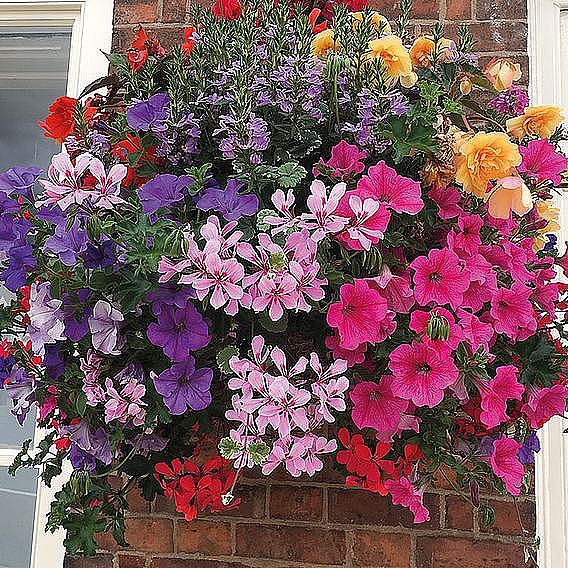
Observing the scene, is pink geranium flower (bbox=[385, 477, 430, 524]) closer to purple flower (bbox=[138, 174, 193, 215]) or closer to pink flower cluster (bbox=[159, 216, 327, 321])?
pink flower cluster (bbox=[159, 216, 327, 321])

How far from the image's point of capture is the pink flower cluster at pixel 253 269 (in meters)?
0.93

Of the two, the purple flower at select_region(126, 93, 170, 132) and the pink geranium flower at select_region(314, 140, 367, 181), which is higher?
the purple flower at select_region(126, 93, 170, 132)

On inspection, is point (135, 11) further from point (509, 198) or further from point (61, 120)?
point (509, 198)

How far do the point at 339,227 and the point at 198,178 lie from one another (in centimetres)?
21

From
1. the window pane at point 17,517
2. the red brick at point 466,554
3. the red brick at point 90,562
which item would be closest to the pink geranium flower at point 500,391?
the red brick at point 466,554

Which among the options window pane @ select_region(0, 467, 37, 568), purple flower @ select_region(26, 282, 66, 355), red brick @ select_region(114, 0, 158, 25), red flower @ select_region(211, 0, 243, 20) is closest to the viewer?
purple flower @ select_region(26, 282, 66, 355)

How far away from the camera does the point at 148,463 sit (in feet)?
3.97

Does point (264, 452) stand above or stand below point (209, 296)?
below

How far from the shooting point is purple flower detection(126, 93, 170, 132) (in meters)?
1.12

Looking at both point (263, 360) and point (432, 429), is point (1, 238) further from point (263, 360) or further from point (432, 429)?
point (432, 429)

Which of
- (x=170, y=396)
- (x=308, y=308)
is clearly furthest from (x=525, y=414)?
(x=170, y=396)

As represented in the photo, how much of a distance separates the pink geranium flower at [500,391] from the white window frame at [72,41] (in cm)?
107

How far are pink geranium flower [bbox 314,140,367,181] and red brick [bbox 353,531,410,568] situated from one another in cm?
81

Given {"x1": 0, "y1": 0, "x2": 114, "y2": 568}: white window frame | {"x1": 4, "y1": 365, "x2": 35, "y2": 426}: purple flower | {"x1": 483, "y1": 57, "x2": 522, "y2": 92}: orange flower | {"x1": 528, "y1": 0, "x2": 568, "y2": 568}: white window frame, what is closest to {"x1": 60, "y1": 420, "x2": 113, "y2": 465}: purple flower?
{"x1": 4, "y1": 365, "x2": 35, "y2": 426}: purple flower
